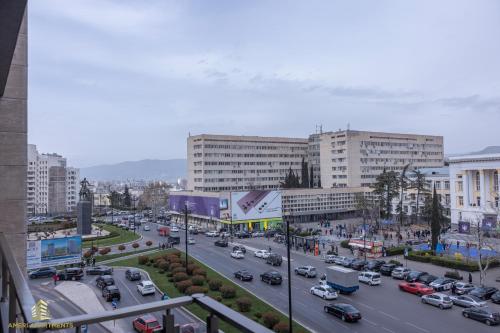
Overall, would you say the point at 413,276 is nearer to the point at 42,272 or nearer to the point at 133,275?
the point at 133,275

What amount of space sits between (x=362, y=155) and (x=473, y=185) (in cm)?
2143

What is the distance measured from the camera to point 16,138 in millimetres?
5422


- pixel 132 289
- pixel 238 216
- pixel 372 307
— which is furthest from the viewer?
pixel 238 216

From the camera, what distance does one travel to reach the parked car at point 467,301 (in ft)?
66.8

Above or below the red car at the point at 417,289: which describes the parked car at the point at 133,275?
above

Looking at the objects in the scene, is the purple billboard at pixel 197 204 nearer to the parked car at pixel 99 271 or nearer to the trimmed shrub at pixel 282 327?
the parked car at pixel 99 271

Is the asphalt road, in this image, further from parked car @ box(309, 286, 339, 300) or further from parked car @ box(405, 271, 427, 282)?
parked car @ box(405, 271, 427, 282)

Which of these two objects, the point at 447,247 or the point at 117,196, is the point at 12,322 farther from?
the point at 117,196

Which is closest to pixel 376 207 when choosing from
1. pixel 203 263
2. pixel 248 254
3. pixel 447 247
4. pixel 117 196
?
pixel 447 247

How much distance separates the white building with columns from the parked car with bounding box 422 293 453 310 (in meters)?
29.0

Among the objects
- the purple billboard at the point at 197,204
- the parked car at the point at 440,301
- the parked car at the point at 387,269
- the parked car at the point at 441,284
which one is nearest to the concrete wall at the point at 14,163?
the parked car at the point at 440,301

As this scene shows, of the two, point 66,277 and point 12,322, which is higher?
point 12,322

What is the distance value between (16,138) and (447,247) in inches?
1498

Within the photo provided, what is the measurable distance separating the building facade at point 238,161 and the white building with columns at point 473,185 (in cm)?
3054
